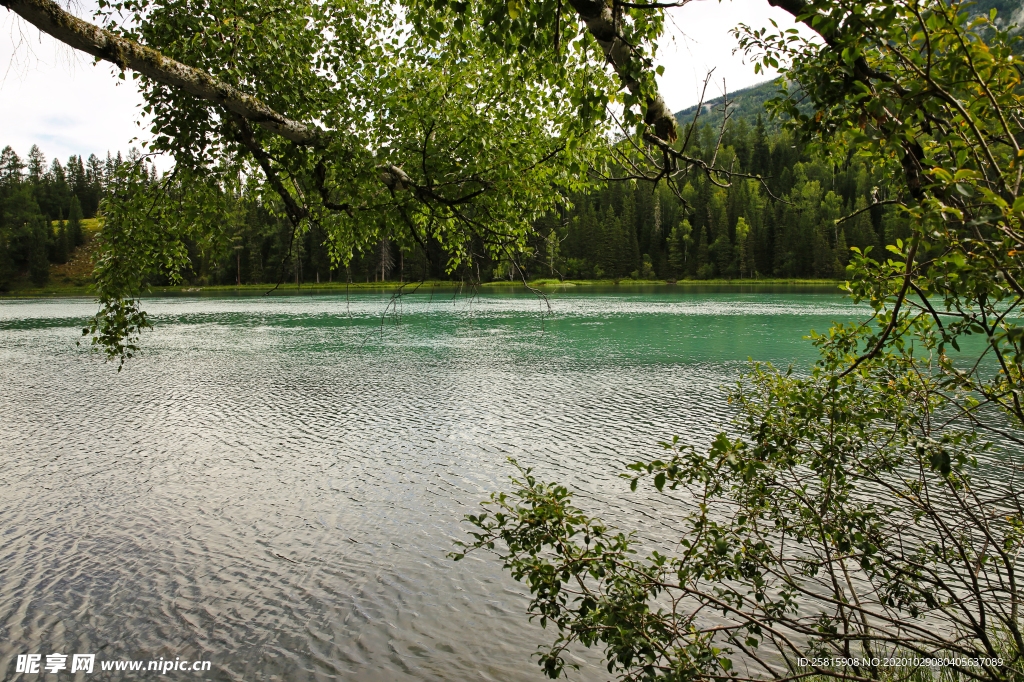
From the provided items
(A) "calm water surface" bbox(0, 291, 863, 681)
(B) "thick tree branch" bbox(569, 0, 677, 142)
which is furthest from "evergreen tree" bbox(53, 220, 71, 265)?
(B) "thick tree branch" bbox(569, 0, 677, 142)

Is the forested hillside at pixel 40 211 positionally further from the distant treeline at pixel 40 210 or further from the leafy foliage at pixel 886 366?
the leafy foliage at pixel 886 366

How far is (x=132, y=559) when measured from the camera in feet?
30.4

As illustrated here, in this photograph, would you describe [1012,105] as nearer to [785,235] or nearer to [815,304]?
[815,304]

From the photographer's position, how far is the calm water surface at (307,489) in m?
7.32

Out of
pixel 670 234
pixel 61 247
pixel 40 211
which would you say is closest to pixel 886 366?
pixel 670 234

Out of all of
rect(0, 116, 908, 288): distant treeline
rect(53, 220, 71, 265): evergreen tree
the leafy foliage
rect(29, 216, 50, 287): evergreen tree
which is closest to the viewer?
the leafy foliage

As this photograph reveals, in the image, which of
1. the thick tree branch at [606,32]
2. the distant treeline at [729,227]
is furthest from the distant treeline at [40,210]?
the thick tree branch at [606,32]

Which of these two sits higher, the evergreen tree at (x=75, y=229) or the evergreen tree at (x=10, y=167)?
the evergreen tree at (x=10, y=167)

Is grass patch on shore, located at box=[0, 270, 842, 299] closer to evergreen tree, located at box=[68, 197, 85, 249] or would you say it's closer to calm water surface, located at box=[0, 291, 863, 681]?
evergreen tree, located at box=[68, 197, 85, 249]

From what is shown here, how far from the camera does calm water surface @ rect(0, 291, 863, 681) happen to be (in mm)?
7316

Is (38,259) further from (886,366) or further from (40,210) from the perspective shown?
(886,366)

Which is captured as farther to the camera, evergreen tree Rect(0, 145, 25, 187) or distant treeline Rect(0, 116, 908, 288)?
evergreen tree Rect(0, 145, 25, 187)

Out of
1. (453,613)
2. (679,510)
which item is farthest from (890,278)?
(679,510)

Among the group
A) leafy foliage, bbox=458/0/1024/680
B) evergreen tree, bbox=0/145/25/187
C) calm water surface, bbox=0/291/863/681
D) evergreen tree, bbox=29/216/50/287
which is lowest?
calm water surface, bbox=0/291/863/681
